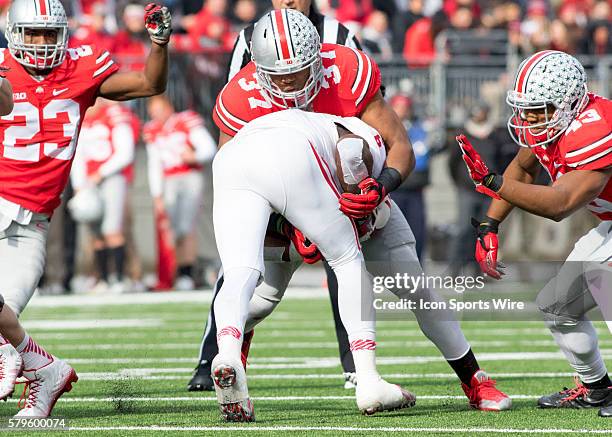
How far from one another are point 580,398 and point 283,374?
1803 millimetres

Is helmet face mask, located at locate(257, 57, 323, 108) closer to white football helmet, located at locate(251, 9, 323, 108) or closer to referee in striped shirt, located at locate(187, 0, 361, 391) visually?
white football helmet, located at locate(251, 9, 323, 108)

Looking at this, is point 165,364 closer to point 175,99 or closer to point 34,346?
point 34,346

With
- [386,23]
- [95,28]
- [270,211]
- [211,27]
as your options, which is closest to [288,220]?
[270,211]

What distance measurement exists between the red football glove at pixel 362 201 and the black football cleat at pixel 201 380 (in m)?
1.69

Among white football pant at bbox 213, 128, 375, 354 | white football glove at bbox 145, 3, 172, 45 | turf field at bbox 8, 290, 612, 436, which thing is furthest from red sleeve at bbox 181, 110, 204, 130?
white football pant at bbox 213, 128, 375, 354

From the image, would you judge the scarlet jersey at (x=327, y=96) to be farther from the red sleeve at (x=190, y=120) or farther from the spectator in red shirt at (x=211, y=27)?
the spectator in red shirt at (x=211, y=27)

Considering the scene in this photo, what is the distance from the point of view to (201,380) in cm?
625

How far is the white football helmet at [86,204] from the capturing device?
12648mm

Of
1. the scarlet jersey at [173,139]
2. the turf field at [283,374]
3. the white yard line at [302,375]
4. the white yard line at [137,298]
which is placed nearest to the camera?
the turf field at [283,374]

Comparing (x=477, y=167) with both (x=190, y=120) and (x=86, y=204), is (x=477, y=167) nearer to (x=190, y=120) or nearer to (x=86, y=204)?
(x=86, y=204)

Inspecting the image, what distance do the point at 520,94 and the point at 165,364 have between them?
3.02 meters

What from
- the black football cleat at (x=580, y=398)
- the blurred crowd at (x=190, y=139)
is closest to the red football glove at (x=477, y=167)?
the black football cleat at (x=580, y=398)

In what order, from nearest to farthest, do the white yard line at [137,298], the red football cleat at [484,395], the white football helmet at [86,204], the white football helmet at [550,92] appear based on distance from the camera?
the white football helmet at [550,92], the red football cleat at [484,395], the white yard line at [137,298], the white football helmet at [86,204]

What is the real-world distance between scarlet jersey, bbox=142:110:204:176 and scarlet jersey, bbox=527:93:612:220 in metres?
7.99
